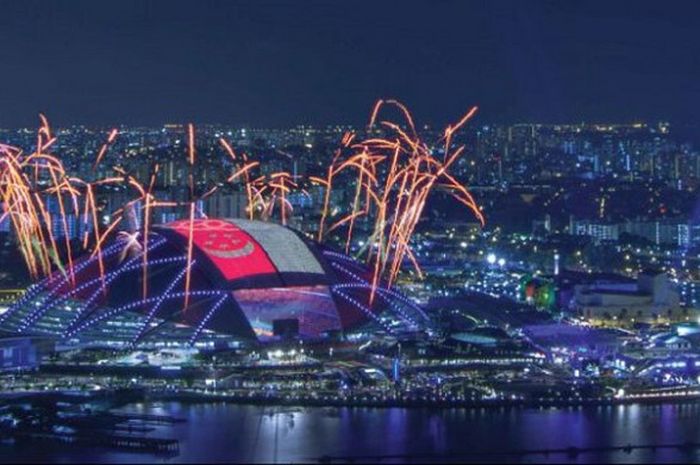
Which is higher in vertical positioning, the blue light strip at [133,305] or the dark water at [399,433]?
the blue light strip at [133,305]

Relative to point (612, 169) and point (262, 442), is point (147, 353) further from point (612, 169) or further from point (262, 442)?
point (612, 169)

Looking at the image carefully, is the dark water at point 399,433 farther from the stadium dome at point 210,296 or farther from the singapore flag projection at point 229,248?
the singapore flag projection at point 229,248

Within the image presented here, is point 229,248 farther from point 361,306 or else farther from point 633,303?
point 633,303

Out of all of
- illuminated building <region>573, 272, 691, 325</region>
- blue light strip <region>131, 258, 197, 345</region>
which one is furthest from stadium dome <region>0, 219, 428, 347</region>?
illuminated building <region>573, 272, 691, 325</region>

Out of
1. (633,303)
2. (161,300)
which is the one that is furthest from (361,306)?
(633,303)

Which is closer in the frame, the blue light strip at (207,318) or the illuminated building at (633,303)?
the blue light strip at (207,318)

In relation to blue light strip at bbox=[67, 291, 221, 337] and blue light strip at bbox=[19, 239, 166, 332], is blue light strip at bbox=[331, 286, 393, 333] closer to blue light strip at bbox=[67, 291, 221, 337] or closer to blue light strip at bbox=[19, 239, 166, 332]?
blue light strip at bbox=[67, 291, 221, 337]

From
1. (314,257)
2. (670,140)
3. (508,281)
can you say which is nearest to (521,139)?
(670,140)

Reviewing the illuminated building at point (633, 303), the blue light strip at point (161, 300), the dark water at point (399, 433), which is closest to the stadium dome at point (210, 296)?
the blue light strip at point (161, 300)
